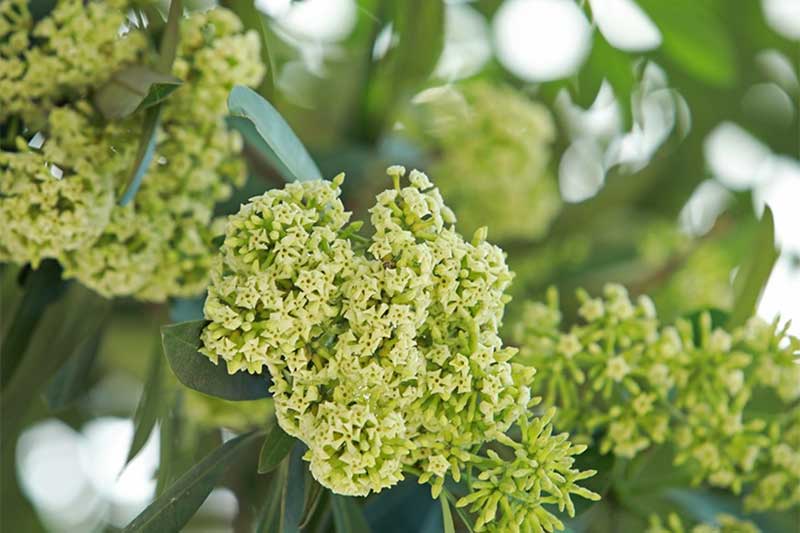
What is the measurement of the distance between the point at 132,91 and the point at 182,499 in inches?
14.7

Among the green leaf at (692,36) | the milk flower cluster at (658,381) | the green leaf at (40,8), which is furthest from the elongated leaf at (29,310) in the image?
the green leaf at (692,36)

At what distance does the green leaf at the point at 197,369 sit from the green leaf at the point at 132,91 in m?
0.22

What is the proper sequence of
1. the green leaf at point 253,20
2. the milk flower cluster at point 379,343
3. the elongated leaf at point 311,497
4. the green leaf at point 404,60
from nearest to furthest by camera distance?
the milk flower cluster at point 379,343 < the elongated leaf at point 311,497 < the green leaf at point 253,20 < the green leaf at point 404,60

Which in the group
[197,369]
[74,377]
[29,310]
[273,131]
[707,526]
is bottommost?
[707,526]

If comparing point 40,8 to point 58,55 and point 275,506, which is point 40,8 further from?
point 275,506

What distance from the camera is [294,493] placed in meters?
0.85

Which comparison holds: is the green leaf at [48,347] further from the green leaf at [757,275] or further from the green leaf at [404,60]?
the green leaf at [757,275]

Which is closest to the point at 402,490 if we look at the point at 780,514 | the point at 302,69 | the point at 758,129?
the point at 780,514

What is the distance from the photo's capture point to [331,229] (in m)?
0.79

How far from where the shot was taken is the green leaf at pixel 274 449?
31.9 inches

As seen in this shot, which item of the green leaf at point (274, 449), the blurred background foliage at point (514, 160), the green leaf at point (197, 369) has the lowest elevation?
the blurred background foliage at point (514, 160)

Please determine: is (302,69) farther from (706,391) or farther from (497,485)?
(497,485)

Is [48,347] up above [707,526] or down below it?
above

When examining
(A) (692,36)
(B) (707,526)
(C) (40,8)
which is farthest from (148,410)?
(A) (692,36)
